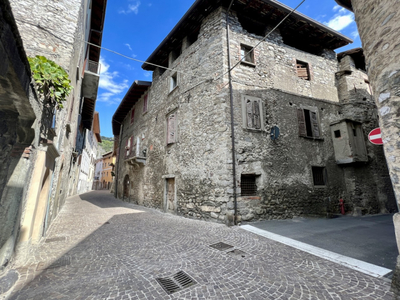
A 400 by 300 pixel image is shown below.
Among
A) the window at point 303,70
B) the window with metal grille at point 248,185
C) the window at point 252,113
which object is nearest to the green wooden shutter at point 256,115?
the window at point 252,113

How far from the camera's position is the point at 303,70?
9227 millimetres

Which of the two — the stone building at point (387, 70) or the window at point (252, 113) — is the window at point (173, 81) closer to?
the window at point (252, 113)

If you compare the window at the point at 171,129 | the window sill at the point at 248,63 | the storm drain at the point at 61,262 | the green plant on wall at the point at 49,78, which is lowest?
the storm drain at the point at 61,262

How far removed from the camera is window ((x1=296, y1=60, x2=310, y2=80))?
9141mm

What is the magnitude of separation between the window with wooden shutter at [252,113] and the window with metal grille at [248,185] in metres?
1.88

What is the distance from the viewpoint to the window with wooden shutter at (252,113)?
7180 mm

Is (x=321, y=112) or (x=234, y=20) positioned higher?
(x=234, y=20)

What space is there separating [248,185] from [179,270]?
4.51 m

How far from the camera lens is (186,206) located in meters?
7.62

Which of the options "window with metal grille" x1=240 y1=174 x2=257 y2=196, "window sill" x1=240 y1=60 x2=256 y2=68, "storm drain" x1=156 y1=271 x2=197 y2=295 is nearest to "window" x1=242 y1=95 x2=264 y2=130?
"window sill" x1=240 y1=60 x2=256 y2=68

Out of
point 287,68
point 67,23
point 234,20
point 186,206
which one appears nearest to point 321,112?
point 287,68

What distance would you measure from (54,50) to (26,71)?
3.36 metres

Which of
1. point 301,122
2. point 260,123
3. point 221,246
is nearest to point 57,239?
point 221,246

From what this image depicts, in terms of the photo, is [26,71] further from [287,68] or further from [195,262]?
[287,68]
